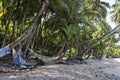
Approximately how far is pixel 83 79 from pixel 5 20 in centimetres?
792

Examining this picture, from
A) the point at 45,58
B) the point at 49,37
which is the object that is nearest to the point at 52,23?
the point at 49,37

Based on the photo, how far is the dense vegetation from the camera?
14219 mm

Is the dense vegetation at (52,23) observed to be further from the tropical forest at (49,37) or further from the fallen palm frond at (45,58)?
the fallen palm frond at (45,58)

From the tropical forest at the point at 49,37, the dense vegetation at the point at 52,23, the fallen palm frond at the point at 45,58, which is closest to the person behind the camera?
the tropical forest at the point at 49,37

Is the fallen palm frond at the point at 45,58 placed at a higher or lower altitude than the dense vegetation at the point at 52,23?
lower

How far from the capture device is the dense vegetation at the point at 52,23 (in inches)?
560

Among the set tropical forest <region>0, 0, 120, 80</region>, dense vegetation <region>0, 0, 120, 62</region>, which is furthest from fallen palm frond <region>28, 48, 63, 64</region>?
dense vegetation <region>0, 0, 120, 62</region>

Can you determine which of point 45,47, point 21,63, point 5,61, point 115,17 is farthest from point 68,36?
point 115,17

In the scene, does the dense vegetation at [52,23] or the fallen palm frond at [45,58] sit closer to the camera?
the fallen palm frond at [45,58]

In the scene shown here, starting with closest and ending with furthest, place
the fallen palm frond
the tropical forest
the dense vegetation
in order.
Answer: the tropical forest, the fallen palm frond, the dense vegetation

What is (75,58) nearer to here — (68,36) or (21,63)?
(68,36)

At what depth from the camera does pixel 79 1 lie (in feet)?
60.5

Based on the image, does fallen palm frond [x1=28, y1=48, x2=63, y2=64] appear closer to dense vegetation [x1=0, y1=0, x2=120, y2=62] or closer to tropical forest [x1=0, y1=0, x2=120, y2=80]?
tropical forest [x1=0, y1=0, x2=120, y2=80]

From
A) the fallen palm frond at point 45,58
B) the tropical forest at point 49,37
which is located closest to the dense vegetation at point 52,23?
the tropical forest at point 49,37
